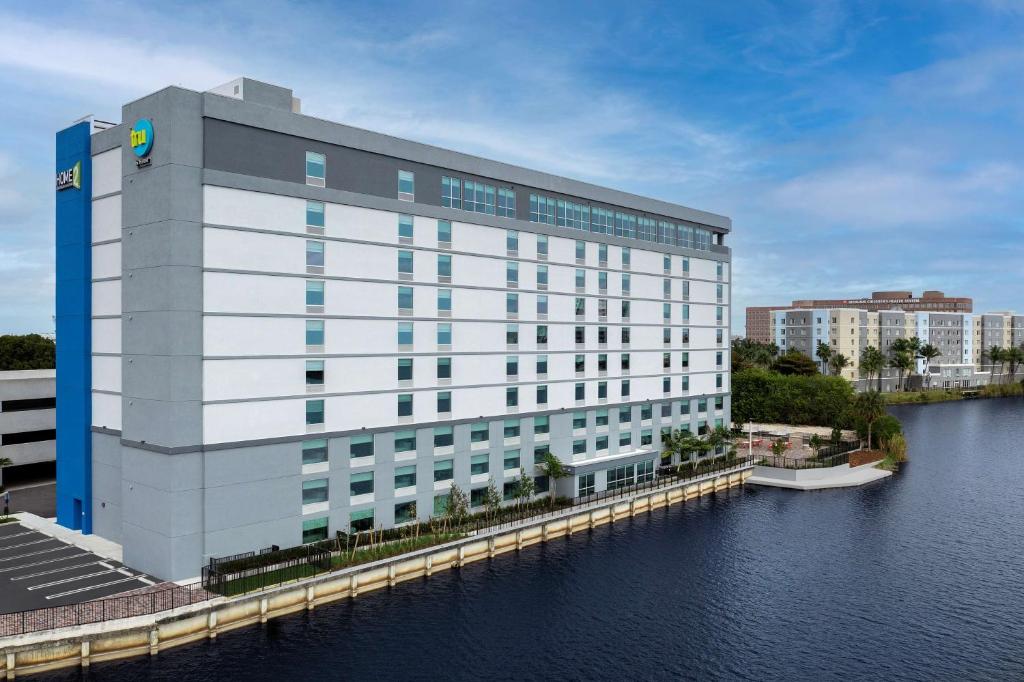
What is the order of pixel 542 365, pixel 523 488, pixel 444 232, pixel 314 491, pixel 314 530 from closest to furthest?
1. pixel 314 530
2. pixel 314 491
3. pixel 444 232
4. pixel 523 488
5. pixel 542 365

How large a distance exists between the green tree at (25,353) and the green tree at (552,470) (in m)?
81.5

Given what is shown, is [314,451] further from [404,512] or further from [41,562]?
[41,562]

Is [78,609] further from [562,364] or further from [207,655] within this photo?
[562,364]

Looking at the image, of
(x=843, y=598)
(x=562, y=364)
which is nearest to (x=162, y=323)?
(x=562, y=364)

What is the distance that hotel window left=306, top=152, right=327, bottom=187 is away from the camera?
50.5m

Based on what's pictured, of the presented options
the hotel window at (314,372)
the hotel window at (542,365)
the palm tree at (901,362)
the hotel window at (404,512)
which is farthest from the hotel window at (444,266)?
the palm tree at (901,362)

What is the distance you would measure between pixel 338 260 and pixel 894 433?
83023mm

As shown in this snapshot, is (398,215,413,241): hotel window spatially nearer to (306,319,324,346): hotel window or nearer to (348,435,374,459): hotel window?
(306,319,324,346): hotel window

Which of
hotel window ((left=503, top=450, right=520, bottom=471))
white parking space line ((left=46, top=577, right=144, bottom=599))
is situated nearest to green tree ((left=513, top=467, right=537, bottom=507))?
hotel window ((left=503, top=450, right=520, bottom=471))

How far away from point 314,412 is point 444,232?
1804 cm

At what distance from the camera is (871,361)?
598 ft

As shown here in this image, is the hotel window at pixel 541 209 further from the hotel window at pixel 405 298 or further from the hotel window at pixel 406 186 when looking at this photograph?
the hotel window at pixel 405 298

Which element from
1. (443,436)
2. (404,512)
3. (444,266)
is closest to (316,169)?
(444,266)

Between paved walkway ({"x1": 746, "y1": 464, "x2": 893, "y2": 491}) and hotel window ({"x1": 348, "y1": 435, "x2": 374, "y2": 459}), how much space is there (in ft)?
165
